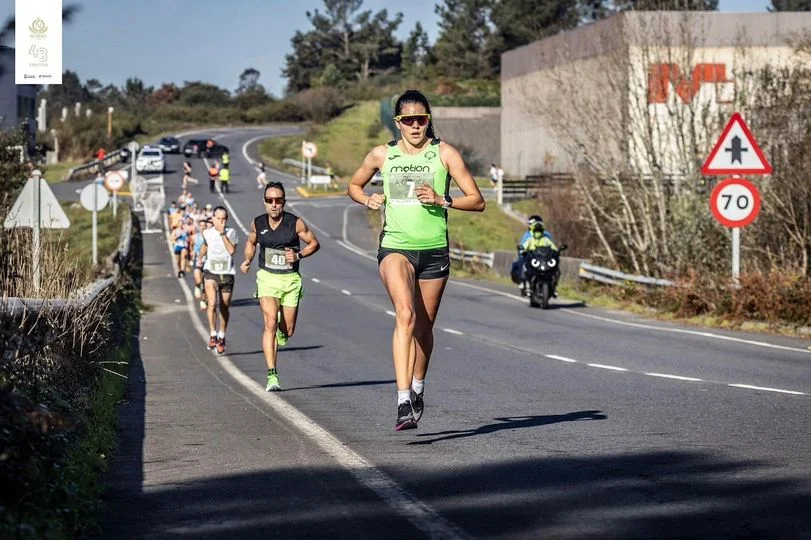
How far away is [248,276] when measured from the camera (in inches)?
1590

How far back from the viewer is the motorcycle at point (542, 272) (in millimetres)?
26703

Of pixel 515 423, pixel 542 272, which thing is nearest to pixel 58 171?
pixel 542 272

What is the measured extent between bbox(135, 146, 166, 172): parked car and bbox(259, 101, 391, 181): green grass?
1042 centimetres

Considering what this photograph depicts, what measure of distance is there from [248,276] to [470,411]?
2974 centimetres

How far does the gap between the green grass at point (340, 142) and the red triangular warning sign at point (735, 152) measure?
73943 mm

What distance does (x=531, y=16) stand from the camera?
11388 cm

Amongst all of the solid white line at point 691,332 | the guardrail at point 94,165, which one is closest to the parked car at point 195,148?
the guardrail at point 94,165

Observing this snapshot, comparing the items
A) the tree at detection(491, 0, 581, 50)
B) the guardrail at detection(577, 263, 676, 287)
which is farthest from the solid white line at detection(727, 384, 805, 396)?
the tree at detection(491, 0, 581, 50)

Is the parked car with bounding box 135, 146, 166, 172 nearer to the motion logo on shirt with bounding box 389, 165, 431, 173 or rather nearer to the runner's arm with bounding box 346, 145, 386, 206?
the runner's arm with bounding box 346, 145, 386, 206

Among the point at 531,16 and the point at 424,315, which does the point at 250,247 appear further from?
the point at 531,16

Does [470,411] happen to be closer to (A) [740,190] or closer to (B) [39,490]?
(B) [39,490]

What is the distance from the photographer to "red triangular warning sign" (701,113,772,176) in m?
20.5

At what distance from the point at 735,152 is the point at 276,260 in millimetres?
9319

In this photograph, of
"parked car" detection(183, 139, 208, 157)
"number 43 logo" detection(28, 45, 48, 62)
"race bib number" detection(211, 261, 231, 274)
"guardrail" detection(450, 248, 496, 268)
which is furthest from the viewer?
"parked car" detection(183, 139, 208, 157)
